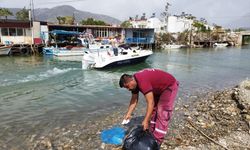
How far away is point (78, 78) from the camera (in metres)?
16.7

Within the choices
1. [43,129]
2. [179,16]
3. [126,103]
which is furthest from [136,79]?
[179,16]

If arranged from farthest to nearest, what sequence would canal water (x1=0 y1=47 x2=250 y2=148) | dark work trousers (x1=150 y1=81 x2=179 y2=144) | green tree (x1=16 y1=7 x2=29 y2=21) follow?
green tree (x1=16 y1=7 x2=29 y2=21) < canal water (x1=0 y1=47 x2=250 y2=148) < dark work trousers (x1=150 y1=81 x2=179 y2=144)

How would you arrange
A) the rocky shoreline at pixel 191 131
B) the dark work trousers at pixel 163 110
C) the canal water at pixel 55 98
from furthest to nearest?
the canal water at pixel 55 98, the rocky shoreline at pixel 191 131, the dark work trousers at pixel 163 110

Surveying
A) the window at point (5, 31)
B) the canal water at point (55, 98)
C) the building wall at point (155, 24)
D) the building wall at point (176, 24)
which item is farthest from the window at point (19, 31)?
the building wall at point (176, 24)

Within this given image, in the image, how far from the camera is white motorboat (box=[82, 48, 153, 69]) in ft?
65.2

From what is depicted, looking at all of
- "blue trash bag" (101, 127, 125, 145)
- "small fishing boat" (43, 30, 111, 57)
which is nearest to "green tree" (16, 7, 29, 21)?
"small fishing boat" (43, 30, 111, 57)

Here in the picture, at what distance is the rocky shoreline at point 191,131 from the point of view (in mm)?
5680

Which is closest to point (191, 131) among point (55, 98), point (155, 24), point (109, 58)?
point (55, 98)

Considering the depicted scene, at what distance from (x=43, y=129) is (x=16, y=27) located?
3163cm

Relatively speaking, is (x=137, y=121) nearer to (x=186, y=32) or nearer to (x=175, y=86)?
(x=175, y=86)

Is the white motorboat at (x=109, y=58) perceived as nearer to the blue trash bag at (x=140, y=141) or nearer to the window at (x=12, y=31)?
the blue trash bag at (x=140, y=141)

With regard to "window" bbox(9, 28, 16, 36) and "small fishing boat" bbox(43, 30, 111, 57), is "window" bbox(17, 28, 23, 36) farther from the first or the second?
"small fishing boat" bbox(43, 30, 111, 57)

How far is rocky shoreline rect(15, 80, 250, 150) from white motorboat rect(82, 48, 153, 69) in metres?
11.2

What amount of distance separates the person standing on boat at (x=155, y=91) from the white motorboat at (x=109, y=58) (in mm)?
14945
